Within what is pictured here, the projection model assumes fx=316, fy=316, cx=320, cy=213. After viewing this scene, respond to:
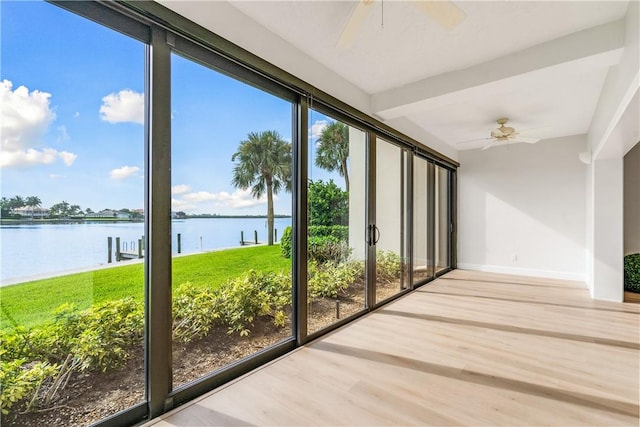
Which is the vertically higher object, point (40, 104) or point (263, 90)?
point (263, 90)

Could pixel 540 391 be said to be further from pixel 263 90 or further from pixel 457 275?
pixel 457 275

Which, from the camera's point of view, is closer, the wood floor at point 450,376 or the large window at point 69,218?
the large window at point 69,218

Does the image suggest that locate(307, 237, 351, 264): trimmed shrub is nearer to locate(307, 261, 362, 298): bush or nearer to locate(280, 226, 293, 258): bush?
locate(307, 261, 362, 298): bush

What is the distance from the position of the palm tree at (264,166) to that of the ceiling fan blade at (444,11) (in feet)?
4.79

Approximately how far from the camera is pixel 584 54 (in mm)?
2584

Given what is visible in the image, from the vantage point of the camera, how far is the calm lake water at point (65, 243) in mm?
1463

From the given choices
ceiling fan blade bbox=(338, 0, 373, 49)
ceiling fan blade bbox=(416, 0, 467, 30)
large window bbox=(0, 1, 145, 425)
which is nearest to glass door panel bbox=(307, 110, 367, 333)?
ceiling fan blade bbox=(338, 0, 373, 49)

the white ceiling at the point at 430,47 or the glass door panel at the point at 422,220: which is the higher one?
the white ceiling at the point at 430,47

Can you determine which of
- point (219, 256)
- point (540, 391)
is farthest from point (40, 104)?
point (540, 391)

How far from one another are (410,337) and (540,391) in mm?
1133

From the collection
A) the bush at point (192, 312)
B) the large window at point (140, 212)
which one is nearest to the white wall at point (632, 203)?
the large window at point (140, 212)

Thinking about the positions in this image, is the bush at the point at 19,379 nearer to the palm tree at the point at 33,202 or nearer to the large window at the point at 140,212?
the large window at the point at 140,212

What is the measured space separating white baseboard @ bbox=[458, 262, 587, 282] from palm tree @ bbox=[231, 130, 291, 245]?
552 centimetres

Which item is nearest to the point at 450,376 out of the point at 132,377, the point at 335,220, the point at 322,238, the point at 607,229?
the point at 322,238
